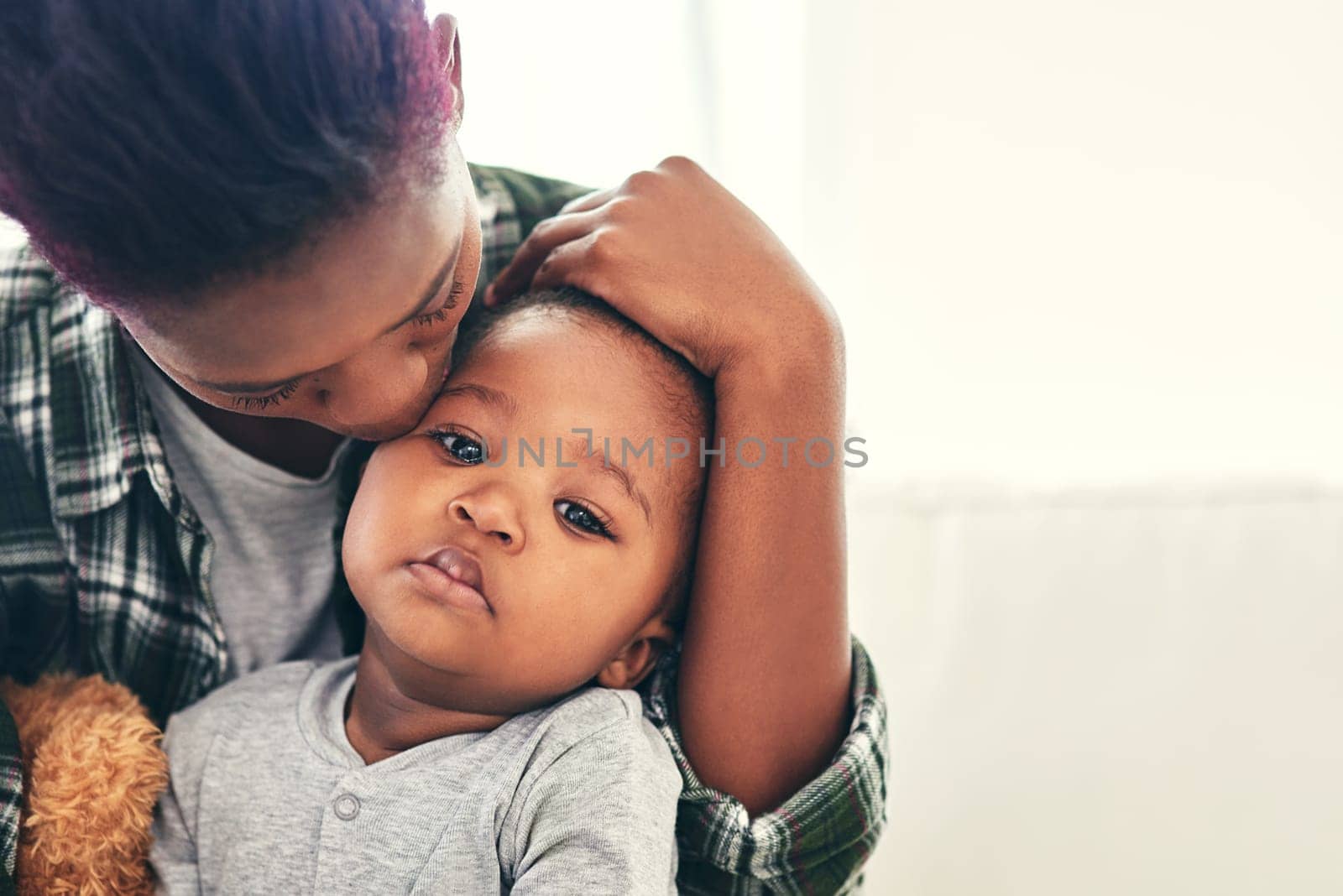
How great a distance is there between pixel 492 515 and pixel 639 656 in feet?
0.73

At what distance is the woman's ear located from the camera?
699mm

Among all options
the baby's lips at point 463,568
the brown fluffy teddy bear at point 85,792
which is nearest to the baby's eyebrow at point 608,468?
the baby's lips at point 463,568

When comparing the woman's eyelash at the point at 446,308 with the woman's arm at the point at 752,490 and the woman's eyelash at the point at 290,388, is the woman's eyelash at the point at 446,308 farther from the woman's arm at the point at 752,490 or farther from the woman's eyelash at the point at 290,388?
the woman's arm at the point at 752,490

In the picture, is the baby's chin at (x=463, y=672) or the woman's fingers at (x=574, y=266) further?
the woman's fingers at (x=574, y=266)

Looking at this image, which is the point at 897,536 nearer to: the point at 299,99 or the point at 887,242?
the point at 887,242

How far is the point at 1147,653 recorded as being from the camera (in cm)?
117

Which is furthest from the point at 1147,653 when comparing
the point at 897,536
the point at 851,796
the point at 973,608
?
the point at 851,796

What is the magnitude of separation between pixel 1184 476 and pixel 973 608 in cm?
29

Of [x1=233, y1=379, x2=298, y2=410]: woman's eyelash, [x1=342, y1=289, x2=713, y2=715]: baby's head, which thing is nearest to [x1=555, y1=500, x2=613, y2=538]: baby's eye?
[x1=342, y1=289, x2=713, y2=715]: baby's head

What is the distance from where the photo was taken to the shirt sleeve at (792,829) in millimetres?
855

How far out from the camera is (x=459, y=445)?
867mm

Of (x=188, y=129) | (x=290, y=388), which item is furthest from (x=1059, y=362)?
(x=188, y=129)

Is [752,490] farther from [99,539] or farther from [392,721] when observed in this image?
[99,539]

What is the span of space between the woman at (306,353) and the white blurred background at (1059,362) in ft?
1.01
